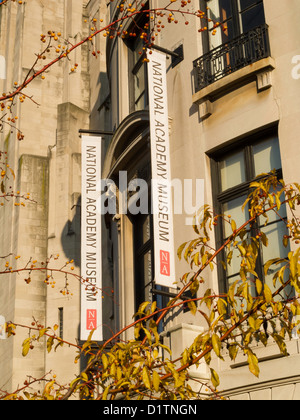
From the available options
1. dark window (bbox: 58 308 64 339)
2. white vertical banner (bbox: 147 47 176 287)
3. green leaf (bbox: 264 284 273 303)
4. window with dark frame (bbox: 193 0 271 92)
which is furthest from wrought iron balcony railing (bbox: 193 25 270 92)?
dark window (bbox: 58 308 64 339)

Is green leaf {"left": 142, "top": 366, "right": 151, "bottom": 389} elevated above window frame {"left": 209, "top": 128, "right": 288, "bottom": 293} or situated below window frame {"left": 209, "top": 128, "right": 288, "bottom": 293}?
below

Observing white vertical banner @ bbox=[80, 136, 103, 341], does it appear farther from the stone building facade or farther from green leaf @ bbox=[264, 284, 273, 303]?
green leaf @ bbox=[264, 284, 273, 303]

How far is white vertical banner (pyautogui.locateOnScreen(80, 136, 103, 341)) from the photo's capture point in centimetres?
2103

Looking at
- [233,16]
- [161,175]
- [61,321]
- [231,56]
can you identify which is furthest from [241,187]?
[61,321]

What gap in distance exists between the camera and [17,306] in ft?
106

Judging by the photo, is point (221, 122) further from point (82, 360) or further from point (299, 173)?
point (82, 360)

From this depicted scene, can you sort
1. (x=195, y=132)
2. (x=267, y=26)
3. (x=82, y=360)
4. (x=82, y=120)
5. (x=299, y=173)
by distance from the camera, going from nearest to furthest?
(x=299, y=173) < (x=267, y=26) < (x=195, y=132) < (x=82, y=360) < (x=82, y=120)

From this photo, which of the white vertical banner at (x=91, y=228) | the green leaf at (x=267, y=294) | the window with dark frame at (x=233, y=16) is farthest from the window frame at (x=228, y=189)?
the green leaf at (x=267, y=294)

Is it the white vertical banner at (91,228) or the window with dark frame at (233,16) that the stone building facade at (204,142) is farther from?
the white vertical banner at (91,228)

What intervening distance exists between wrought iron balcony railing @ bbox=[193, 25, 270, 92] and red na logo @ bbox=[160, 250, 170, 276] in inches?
158
